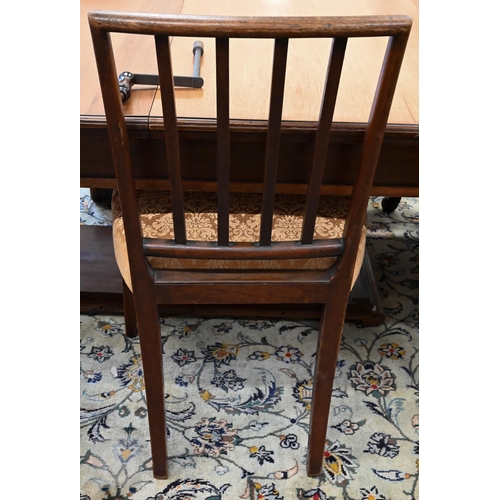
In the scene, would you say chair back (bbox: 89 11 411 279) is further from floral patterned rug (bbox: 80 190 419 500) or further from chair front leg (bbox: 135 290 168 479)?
floral patterned rug (bbox: 80 190 419 500)

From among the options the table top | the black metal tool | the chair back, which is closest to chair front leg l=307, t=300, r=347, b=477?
the chair back

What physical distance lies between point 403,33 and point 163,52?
303 mm

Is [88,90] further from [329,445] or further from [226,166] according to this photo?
[329,445]

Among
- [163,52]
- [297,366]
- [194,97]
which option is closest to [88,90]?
[194,97]

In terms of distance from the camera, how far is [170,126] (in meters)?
0.75

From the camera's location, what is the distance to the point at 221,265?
0.97 metres

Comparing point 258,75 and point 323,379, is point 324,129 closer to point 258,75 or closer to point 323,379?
point 258,75

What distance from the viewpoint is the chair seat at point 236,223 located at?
0.97 metres

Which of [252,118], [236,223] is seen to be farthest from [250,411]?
[252,118]

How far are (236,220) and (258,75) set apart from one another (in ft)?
0.91

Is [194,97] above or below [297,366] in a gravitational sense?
above

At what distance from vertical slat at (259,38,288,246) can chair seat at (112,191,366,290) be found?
12 centimetres

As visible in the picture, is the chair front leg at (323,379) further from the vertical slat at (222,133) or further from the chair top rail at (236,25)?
the chair top rail at (236,25)

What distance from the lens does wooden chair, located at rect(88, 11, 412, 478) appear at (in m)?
0.66
